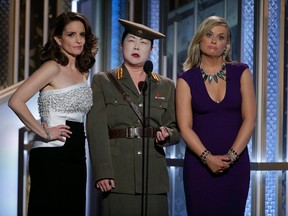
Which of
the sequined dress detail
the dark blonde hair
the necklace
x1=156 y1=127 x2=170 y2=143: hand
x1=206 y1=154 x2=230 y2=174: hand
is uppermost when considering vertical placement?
the dark blonde hair

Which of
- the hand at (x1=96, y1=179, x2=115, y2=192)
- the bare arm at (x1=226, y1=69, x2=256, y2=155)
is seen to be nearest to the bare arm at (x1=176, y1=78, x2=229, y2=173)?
the bare arm at (x1=226, y1=69, x2=256, y2=155)

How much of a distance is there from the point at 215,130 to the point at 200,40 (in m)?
0.49

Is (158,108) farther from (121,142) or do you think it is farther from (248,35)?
(248,35)

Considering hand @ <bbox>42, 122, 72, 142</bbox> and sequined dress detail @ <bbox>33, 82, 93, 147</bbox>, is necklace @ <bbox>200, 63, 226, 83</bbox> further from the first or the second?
hand @ <bbox>42, 122, 72, 142</bbox>

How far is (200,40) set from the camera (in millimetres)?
3660

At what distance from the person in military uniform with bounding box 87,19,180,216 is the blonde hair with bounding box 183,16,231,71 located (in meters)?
0.23

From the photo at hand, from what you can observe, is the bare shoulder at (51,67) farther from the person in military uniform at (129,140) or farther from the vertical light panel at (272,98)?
the vertical light panel at (272,98)

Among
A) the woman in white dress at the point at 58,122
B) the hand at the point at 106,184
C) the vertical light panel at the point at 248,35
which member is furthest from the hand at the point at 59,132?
the vertical light panel at the point at 248,35

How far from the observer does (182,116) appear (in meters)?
3.61

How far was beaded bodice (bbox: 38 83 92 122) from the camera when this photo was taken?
336 centimetres

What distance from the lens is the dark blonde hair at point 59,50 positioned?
11.4ft

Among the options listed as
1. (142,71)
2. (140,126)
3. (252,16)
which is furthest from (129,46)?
(252,16)

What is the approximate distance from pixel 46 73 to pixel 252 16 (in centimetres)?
172

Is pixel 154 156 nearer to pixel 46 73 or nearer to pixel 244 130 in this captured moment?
pixel 244 130
